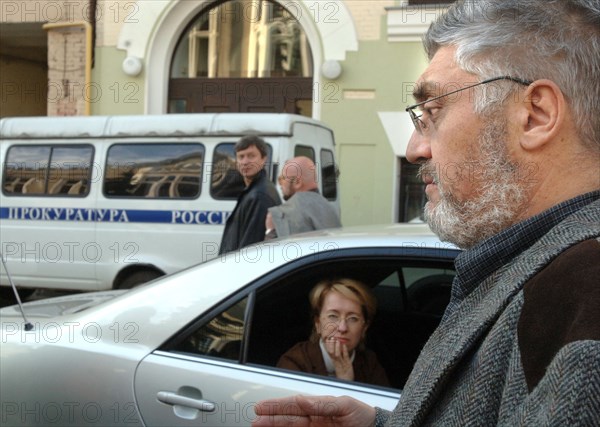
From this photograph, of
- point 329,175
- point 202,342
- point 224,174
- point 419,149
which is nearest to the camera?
point 419,149

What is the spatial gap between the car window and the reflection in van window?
17.0ft

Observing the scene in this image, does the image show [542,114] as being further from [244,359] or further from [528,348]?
[244,359]

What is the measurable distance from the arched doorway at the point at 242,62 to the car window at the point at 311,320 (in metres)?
8.45

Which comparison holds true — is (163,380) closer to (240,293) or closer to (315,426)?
(240,293)

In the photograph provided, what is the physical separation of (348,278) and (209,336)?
56 centimetres

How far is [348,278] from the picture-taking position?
2.88 metres

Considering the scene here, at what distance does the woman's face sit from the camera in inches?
112

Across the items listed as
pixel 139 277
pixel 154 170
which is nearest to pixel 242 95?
pixel 154 170

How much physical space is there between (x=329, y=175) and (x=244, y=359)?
617 cm

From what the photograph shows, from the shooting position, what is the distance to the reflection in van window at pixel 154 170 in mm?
8203

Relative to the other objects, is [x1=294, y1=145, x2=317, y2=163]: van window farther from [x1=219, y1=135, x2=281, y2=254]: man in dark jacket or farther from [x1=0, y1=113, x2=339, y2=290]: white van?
[x1=219, y1=135, x2=281, y2=254]: man in dark jacket

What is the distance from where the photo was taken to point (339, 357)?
9.12 feet

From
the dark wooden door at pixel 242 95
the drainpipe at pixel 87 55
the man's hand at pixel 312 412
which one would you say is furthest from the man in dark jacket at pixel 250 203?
the drainpipe at pixel 87 55

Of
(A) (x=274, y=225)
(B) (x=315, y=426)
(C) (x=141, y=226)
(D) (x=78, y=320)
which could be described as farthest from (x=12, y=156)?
(B) (x=315, y=426)
